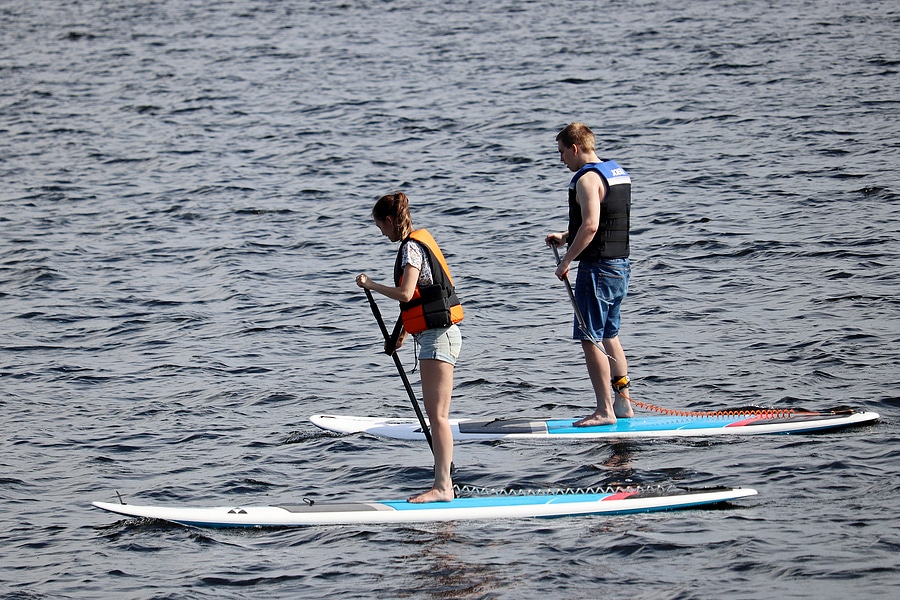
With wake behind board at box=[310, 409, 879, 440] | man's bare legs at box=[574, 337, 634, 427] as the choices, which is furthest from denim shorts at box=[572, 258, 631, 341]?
wake behind board at box=[310, 409, 879, 440]

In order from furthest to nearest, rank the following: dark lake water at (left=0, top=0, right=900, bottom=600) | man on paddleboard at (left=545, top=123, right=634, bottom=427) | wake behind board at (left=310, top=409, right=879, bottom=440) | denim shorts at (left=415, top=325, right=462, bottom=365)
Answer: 1. wake behind board at (left=310, top=409, right=879, bottom=440)
2. man on paddleboard at (left=545, top=123, right=634, bottom=427)
3. denim shorts at (left=415, top=325, right=462, bottom=365)
4. dark lake water at (left=0, top=0, right=900, bottom=600)

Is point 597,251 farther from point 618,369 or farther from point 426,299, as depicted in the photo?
point 426,299

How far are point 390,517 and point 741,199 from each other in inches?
387

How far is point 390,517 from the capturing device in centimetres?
726

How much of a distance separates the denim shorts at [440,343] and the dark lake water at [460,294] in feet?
3.67

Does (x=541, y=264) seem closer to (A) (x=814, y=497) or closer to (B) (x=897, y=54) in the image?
(A) (x=814, y=497)

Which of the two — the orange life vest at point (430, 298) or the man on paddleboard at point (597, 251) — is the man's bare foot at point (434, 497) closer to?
the orange life vest at point (430, 298)

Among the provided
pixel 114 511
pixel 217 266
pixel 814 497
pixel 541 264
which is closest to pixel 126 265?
pixel 217 266

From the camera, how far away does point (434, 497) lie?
7.33 m

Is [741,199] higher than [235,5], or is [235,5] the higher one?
[235,5]

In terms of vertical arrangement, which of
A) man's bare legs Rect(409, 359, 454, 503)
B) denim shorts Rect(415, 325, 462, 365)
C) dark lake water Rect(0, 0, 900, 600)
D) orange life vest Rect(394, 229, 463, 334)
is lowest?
dark lake water Rect(0, 0, 900, 600)

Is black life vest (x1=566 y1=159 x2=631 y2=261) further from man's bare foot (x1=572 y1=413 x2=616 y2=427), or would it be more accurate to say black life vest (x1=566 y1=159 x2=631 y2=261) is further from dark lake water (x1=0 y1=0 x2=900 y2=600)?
dark lake water (x1=0 y1=0 x2=900 y2=600)

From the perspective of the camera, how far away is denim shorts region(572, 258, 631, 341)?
8281 mm

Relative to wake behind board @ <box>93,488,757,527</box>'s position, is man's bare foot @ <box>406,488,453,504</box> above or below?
above
